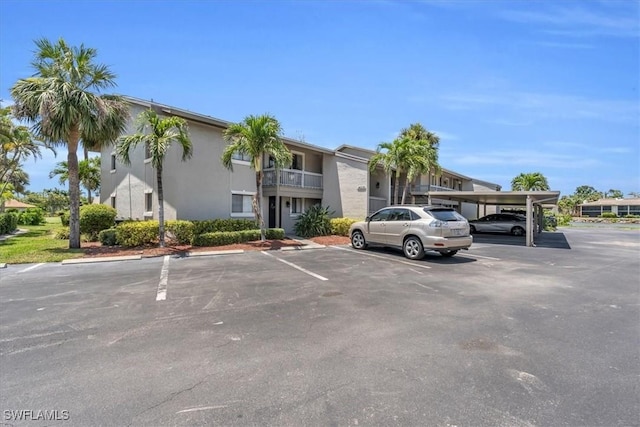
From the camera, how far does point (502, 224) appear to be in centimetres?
2411

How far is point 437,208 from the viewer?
11.0m

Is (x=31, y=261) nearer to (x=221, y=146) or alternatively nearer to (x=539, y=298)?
(x=221, y=146)

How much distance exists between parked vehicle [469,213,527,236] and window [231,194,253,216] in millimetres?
14919

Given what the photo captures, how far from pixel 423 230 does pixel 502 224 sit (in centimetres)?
1655

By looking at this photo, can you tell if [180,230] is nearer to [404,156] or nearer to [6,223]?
[404,156]

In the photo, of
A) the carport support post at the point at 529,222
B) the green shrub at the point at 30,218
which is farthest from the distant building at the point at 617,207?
the green shrub at the point at 30,218

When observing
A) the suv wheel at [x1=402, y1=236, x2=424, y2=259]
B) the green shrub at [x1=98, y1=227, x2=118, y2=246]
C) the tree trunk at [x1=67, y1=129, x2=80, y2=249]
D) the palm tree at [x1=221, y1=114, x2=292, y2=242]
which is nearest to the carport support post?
the suv wheel at [x1=402, y1=236, x2=424, y2=259]

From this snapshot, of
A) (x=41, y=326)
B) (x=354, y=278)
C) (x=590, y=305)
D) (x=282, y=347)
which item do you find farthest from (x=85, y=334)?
(x=590, y=305)

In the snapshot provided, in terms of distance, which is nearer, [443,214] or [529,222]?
[443,214]

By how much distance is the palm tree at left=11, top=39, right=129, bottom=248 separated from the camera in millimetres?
11383

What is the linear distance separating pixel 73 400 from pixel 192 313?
8.07 ft

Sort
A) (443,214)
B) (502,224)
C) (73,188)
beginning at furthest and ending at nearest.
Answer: (502,224), (73,188), (443,214)

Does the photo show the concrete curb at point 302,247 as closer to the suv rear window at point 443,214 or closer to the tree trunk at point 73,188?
the suv rear window at point 443,214

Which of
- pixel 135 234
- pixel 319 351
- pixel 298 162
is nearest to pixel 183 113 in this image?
pixel 135 234
